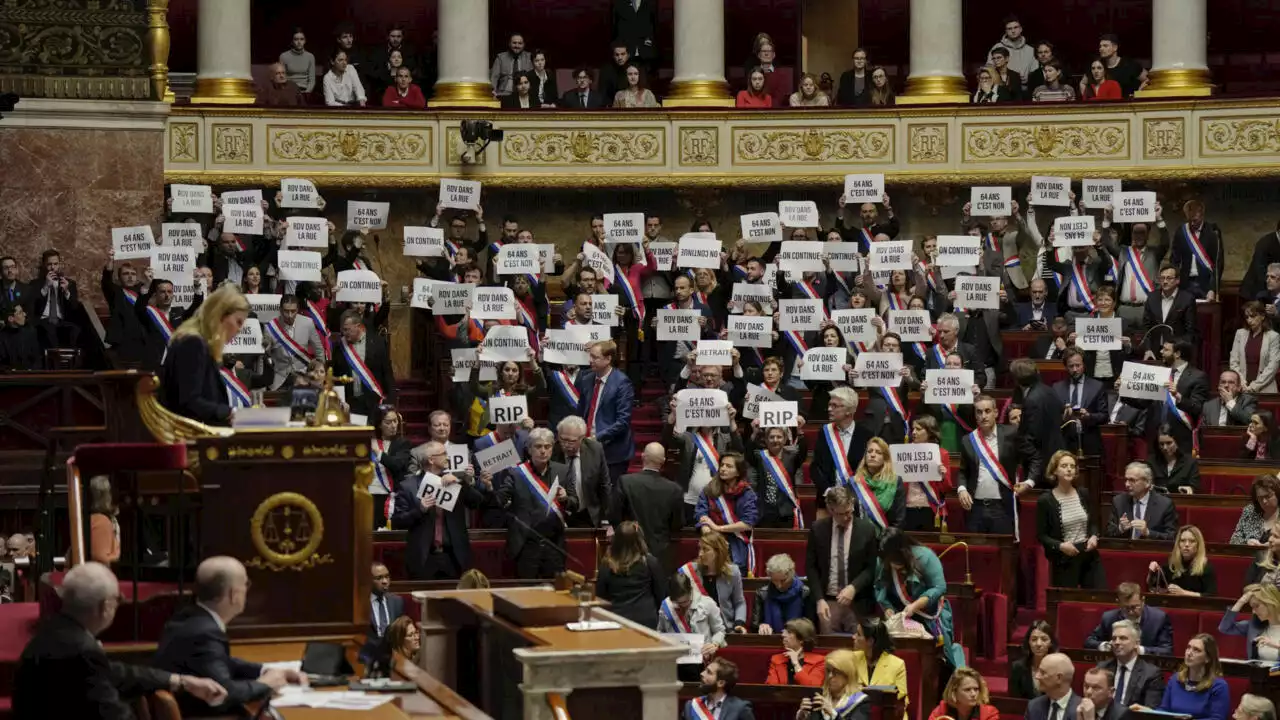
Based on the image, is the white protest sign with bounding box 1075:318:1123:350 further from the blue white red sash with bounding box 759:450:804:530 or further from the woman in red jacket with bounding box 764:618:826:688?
the woman in red jacket with bounding box 764:618:826:688

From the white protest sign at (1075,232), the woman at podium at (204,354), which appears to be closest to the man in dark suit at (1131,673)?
the woman at podium at (204,354)

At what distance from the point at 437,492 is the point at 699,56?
1136cm

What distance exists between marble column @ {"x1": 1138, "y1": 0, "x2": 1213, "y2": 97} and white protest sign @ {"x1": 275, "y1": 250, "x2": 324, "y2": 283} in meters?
9.56

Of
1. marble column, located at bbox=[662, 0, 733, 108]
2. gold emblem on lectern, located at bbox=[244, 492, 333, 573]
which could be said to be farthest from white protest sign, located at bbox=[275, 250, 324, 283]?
gold emblem on lectern, located at bbox=[244, 492, 333, 573]

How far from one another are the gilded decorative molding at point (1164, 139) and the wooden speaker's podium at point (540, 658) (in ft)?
47.3

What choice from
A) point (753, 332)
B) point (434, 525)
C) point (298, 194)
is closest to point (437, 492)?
point (434, 525)

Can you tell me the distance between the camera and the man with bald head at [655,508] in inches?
562

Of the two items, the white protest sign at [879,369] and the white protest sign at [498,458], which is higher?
the white protest sign at [879,369]

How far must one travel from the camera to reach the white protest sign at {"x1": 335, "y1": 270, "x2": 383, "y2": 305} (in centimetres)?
1870

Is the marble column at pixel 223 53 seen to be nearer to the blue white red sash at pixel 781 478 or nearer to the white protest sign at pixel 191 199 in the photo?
the white protest sign at pixel 191 199

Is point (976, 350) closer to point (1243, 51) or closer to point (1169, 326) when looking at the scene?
point (1169, 326)

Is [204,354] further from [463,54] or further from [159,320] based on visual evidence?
[463,54]

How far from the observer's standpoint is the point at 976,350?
59.8 ft

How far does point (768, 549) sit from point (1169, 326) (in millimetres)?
5093
